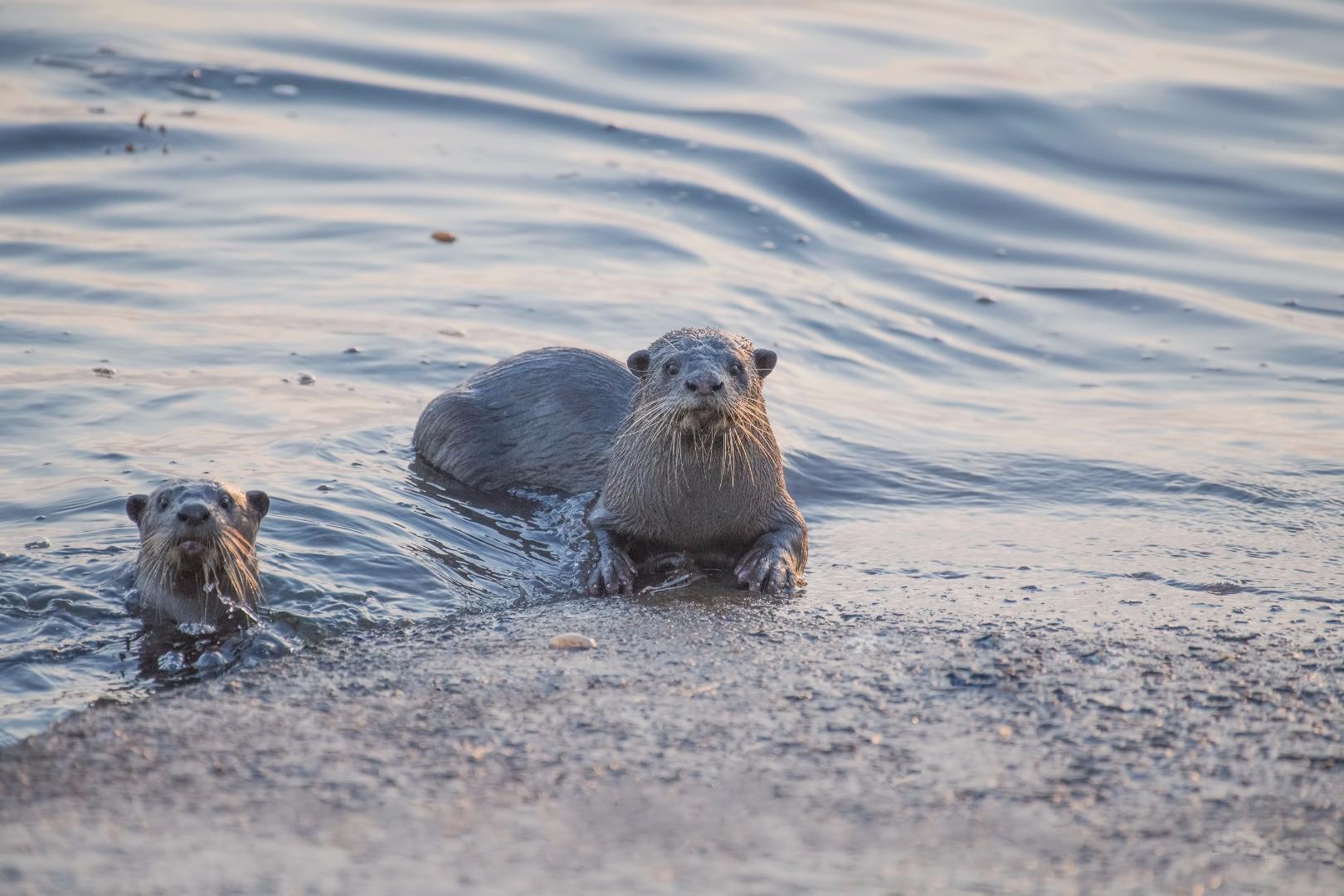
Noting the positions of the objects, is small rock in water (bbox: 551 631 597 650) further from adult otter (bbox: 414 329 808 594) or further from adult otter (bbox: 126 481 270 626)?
adult otter (bbox: 126 481 270 626)

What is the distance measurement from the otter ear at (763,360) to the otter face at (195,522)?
187 centimetres

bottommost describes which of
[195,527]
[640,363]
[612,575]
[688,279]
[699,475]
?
[612,575]

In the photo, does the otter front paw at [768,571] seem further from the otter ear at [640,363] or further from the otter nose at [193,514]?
the otter nose at [193,514]

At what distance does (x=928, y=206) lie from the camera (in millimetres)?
12070

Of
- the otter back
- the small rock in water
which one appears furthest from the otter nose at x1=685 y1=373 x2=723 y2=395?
the otter back

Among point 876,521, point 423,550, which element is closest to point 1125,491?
point 876,521

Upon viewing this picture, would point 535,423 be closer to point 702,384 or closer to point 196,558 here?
point 702,384

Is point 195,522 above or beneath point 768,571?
above

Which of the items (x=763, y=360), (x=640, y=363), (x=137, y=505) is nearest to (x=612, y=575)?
(x=640, y=363)

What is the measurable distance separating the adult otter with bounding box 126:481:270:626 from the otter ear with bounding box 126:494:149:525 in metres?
0.01

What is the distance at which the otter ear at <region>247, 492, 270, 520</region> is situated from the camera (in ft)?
16.7

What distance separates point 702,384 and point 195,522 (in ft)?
5.40

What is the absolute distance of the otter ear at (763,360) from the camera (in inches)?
231

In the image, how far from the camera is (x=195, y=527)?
4.61 meters
